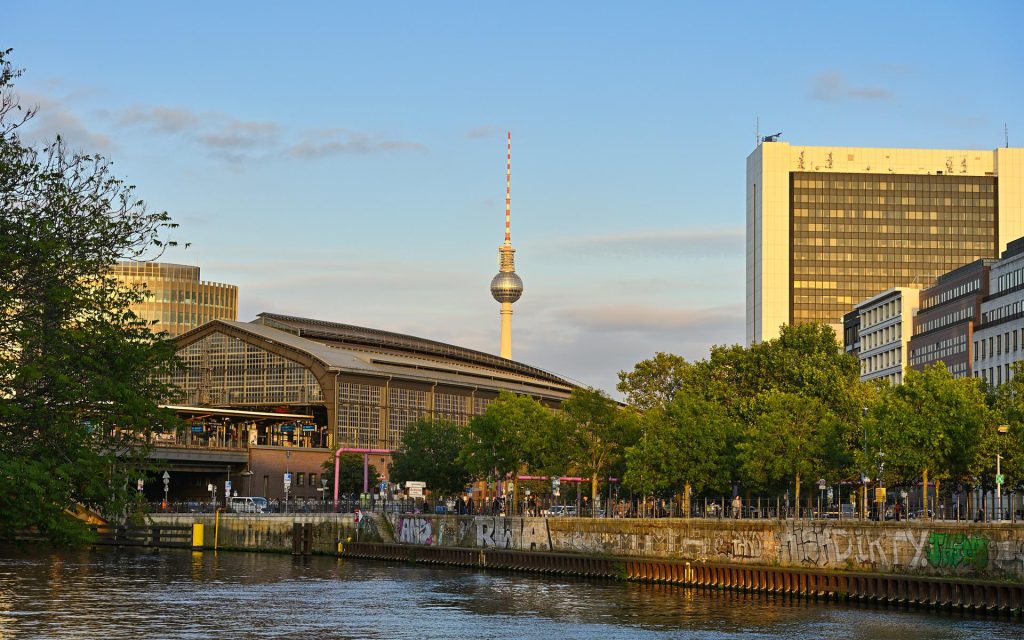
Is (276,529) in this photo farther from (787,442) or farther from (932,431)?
(932,431)

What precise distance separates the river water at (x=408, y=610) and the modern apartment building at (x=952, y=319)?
80.5 metres

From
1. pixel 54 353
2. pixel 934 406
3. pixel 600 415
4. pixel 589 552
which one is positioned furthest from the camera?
pixel 600 415

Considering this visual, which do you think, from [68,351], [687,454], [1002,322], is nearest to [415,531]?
[687,454]

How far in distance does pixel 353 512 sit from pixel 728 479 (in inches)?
1635

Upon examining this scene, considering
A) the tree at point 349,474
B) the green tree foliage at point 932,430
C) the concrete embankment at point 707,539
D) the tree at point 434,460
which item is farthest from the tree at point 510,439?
the tree at point 349,474

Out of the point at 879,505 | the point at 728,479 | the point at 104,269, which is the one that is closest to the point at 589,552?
the point at 728,479

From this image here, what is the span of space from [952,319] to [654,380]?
173 feet

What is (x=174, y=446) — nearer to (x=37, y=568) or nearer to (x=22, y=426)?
(x=37, y=568)

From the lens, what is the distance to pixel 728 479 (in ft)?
408

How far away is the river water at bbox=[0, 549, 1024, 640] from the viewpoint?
7144 centimetres

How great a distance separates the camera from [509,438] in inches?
5748

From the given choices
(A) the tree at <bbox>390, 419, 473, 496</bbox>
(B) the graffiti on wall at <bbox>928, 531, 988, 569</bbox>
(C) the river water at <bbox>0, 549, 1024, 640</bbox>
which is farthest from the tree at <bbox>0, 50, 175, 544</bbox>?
(A) the tree at <bbox>390, 419, 473, 496</bbox>

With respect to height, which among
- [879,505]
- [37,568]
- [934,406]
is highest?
[934,406]

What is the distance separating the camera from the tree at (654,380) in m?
144
